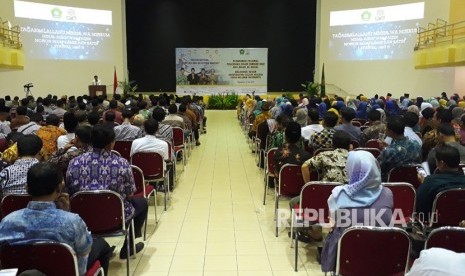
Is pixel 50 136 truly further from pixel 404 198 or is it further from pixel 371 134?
pixel 371 134

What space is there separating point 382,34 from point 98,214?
18.6 meters

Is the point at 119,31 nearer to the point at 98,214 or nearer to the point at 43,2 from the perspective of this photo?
the point at 43,2

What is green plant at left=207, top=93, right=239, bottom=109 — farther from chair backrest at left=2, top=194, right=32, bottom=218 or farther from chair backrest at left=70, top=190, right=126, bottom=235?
chair backrest at left=2, top=194, right=32, bottom=218

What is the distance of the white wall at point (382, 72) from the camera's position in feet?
57.1

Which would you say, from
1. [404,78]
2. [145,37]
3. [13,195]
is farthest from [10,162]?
[145,37]

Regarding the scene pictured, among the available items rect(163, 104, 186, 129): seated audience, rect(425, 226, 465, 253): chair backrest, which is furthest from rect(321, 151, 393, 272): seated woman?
rect(163, 104, 186, 129): seated audience

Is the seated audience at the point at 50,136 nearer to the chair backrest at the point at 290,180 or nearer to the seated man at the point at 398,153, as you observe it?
the chair backrest at the point at 290,180

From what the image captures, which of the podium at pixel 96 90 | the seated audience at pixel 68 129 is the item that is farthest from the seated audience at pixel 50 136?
the podium at pixel 96 90

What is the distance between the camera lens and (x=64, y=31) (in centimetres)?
1964

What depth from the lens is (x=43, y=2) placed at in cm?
1900

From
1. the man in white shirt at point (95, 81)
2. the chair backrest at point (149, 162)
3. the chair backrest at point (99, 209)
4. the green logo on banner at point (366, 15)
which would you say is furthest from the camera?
the green logo on banner at point (366, 15)

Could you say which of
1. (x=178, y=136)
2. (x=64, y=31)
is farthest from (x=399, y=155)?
(x=64, y=31)

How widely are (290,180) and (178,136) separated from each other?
371 centimetres

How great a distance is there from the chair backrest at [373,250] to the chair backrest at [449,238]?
162 millimetres
